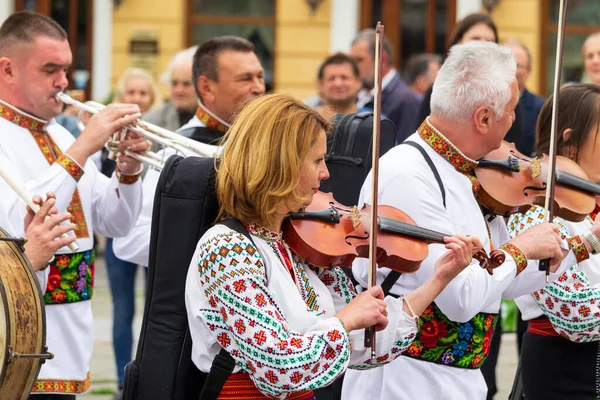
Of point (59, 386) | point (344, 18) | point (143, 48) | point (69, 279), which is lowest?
point (59, 386)

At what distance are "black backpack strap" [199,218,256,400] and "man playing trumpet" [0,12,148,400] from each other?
115 cm

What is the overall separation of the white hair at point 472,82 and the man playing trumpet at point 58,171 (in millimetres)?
1123

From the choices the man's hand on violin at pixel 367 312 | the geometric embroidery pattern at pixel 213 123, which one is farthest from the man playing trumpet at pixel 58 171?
the man's hand on violin at pixel 367 312

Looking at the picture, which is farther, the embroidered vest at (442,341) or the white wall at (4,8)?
the white wall at (4,8)

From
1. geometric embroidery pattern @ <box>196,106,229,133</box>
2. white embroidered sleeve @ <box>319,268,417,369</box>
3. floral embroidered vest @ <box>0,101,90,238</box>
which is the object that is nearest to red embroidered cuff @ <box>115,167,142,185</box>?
floral embroidered vest @ <box>0,101,90,238</box>

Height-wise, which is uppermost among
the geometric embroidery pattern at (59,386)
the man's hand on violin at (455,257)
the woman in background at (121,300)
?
the man's hand on violin at (455,257)

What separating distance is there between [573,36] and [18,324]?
11.4 metres

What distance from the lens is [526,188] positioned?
3580 mm

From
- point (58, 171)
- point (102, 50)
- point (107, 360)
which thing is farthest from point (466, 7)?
point (58, 171)

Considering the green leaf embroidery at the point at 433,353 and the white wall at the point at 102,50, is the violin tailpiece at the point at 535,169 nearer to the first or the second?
the green leaf embroidery at the point at 433,353

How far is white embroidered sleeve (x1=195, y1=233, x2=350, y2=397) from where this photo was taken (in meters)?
2.70

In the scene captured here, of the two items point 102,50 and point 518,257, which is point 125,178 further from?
point 102,50

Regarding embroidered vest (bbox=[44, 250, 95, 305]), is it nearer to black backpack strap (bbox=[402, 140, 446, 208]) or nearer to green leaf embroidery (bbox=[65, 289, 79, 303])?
green leaf embroidery (bbox=[65, 289, 79, 303])

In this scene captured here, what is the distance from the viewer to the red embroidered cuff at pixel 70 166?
3.84 meters
